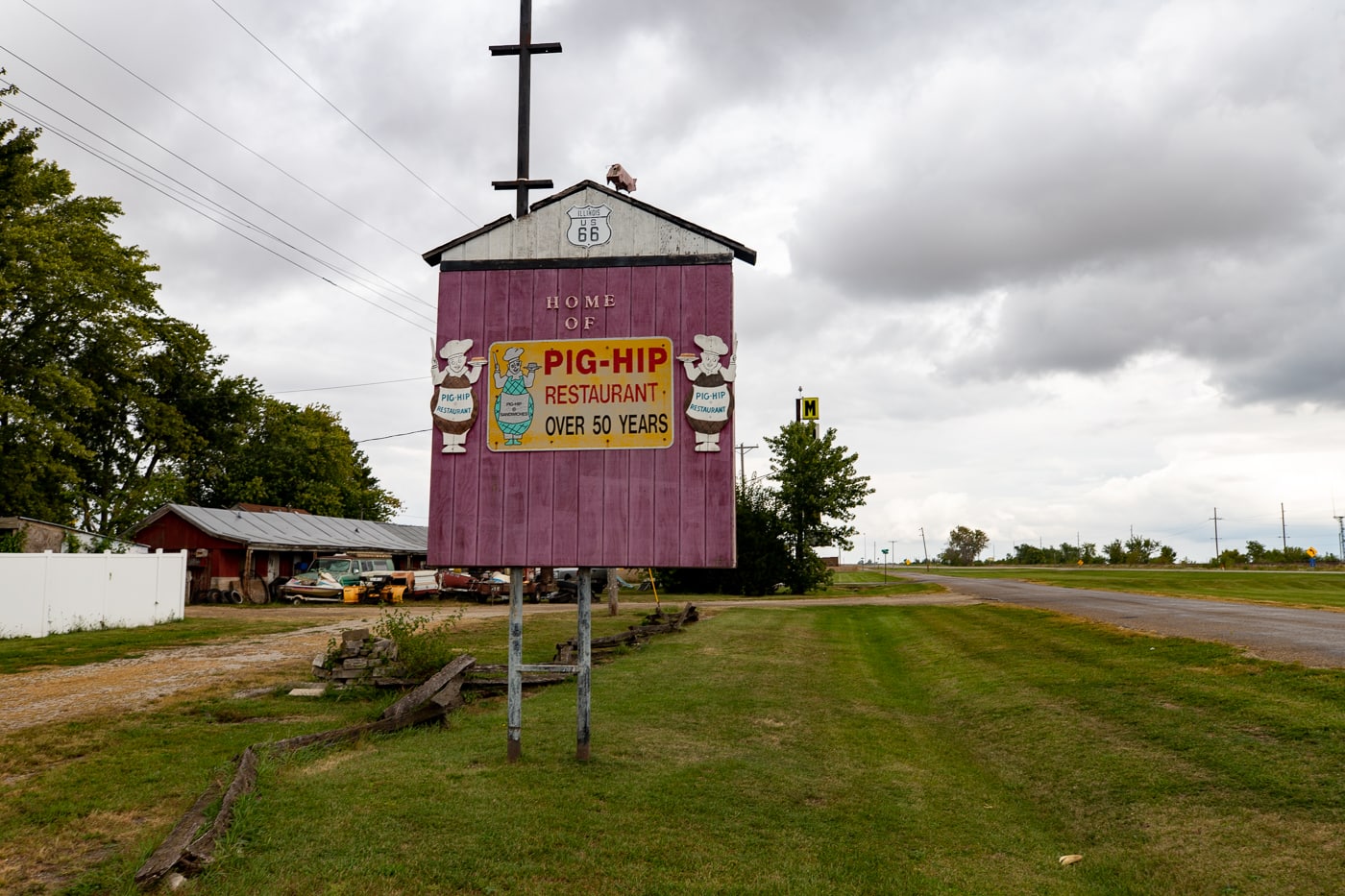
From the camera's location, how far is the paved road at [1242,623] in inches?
514

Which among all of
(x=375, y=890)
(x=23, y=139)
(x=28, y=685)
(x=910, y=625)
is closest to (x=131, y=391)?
(x=23, y=139)

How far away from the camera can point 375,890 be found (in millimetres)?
5527

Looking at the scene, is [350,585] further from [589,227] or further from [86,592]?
[589,227]

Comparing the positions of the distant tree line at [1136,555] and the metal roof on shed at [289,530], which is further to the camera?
the distant tree line at [1136,555]

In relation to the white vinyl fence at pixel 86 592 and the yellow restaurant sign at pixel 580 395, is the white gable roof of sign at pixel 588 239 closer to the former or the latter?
the yellow restaurant sign at pixel 580 395

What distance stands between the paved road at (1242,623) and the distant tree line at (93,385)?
4144cm

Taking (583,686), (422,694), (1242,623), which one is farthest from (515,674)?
(1242,623)

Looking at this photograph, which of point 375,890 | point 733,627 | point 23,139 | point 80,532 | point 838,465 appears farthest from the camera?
point 838,465

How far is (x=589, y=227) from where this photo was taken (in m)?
9.12

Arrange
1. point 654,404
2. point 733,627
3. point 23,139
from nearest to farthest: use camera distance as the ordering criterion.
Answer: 1. point 654,404
2. point 733,627
3. point 23,139

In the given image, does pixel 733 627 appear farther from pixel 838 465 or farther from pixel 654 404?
pixel 838 465

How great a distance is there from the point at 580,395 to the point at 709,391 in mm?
1364

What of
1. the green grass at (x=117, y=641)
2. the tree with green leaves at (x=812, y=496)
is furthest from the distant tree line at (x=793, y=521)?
the green grass at (x=117, y=641)

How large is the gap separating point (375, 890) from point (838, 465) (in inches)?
1958
